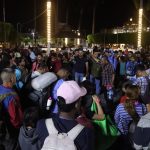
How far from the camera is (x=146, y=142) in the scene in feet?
15.9

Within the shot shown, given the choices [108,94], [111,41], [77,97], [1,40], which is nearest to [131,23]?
[111,41]

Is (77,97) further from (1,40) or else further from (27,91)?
(1,40)

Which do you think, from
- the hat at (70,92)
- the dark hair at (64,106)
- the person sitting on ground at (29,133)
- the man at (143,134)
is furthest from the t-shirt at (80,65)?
the dark hair at (64,106)

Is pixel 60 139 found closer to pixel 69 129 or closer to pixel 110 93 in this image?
pixel 69 129

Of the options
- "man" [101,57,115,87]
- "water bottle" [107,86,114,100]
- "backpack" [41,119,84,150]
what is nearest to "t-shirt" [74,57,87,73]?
"man" [101,57,115,87]

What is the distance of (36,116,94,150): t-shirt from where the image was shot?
3736 mm

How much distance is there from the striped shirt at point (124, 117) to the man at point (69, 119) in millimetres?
2184

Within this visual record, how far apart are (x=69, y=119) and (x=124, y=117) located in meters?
2.35

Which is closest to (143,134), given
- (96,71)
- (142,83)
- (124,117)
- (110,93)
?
(124,117)

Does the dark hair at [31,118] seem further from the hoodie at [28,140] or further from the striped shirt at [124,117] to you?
the striped shirt at [124,117]

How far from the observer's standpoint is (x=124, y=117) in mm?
6086

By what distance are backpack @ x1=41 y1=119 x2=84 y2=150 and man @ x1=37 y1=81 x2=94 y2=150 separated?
0.10 ft

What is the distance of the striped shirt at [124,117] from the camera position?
19.9ft

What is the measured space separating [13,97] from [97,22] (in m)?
77.5
